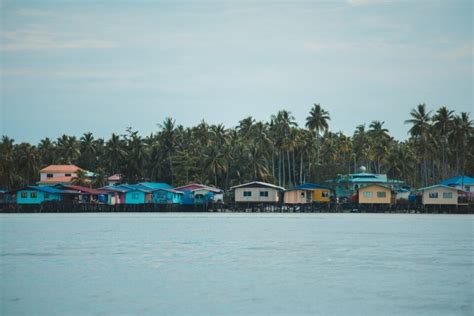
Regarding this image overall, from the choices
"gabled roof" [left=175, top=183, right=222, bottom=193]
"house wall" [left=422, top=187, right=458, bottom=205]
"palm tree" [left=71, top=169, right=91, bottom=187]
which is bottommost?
"house wall" [left=422, top=187, right=458, bottom=205]

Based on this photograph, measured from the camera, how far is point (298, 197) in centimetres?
10669

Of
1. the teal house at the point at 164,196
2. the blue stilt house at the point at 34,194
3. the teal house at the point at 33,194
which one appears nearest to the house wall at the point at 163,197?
the teal house at the point at 164,196

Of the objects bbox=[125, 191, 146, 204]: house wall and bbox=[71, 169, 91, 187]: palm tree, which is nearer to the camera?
bbox=[125, 191, 146, 204]: house wall

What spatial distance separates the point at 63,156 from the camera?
142 meters

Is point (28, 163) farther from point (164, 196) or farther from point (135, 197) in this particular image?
point (164, 196)

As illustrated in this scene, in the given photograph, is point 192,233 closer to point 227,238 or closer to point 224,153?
point 227,238

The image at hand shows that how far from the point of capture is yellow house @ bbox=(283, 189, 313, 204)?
106m

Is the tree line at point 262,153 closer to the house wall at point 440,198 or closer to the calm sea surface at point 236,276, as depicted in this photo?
the house wall at point 440,198

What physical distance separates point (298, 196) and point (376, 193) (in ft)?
37.4

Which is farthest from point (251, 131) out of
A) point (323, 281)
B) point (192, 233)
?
point (323, 281)

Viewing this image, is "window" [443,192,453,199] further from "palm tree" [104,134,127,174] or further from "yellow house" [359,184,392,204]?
"palm tree" [104,134,127,174]

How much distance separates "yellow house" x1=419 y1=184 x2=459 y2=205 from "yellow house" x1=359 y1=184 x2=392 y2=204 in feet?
17.0

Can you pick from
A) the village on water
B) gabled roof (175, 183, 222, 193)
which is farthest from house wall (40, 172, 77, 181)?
gabled roof (175, 183, 222, 193)

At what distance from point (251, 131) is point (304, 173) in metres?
11.8
